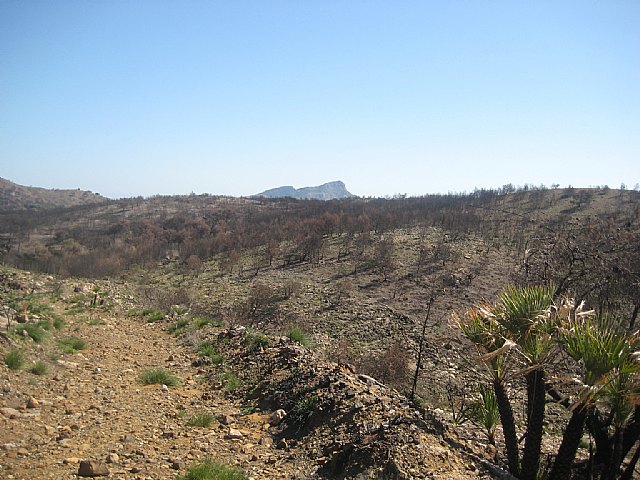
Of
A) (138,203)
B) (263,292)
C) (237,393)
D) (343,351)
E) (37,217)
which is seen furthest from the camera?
(138,203)

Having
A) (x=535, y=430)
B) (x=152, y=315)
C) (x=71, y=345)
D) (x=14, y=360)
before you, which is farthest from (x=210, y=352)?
(x=535, y=430)

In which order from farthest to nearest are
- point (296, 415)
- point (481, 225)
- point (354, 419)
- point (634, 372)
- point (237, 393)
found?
point (481, 225), point (237, 393), point (296, 415), point (354, 419), point (634, 372)

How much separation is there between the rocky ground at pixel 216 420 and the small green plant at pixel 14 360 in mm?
85

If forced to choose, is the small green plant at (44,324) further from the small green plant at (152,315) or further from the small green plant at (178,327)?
the small green plant at (152,315)

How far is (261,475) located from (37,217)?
101 meters

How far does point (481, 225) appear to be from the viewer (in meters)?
41.8

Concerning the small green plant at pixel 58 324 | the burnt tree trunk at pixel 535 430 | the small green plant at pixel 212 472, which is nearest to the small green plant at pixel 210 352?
the small green plant at pixel 58 324

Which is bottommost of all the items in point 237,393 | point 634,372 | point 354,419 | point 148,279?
point 148,279

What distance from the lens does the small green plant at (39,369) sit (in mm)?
5801

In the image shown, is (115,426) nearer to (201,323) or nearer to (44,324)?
(44,324)

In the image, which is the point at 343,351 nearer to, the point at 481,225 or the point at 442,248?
the point at 442,248

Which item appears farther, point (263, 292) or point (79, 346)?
point (263, 292)

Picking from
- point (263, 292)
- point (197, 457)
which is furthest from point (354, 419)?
point (263, 292)

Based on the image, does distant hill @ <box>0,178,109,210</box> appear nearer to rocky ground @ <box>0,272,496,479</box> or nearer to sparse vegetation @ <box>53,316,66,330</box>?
sparse vegetation @ <box>53,316,66,330</box>
